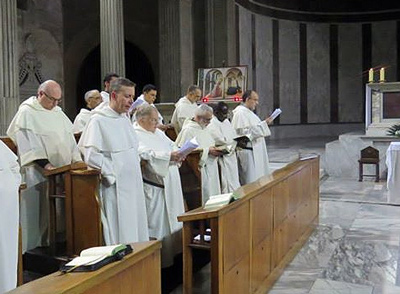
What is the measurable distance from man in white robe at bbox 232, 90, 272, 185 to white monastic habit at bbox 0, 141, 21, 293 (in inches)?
171

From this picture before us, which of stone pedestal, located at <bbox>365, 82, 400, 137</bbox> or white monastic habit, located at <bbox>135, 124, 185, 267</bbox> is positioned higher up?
stone pedestal, located at <bbox>365, 82, 400, 137</bbox>

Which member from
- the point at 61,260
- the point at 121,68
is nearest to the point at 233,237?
the point at 61,260

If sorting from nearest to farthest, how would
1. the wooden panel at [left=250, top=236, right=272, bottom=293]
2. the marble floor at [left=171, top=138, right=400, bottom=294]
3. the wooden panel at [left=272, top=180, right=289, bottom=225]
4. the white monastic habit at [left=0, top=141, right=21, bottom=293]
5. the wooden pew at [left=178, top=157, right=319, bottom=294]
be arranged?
the white monastic habit at [left=0, top=141, right=21, bottom=293], the wooden pew at [left=178, top=157, right=319, bottom=294], the wooden panel at [left=250, top=236, right=272, bottom=293], the marble floor at [left=171, top=138, right=400, bottom=294], the wooden panel at [left=272, top=180, right=289, bottom=225]

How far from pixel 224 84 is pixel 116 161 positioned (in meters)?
6.37

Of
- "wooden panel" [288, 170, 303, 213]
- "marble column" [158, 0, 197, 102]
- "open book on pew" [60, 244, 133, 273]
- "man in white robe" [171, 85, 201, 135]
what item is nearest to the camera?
"open book on pew" [60, 244, 133, 273]

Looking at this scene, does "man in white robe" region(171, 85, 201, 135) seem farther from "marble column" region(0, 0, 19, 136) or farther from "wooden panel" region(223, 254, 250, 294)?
"wooden panel" region(223, 254, 250, 294)

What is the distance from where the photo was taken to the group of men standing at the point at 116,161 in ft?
12.7

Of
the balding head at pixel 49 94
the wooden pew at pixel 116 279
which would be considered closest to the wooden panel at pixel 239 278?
the wooden pew at pixel 116 279

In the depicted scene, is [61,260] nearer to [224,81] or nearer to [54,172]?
[54,172]

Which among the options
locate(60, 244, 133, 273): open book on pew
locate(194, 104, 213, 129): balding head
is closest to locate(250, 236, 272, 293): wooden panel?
locate(194, 104, 213, 129): balding head

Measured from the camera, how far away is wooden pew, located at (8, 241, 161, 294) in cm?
179

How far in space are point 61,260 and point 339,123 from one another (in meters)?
17.0

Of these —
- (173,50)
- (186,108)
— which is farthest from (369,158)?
(173,50)

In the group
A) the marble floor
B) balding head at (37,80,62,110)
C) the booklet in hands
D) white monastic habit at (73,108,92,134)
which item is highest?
balding head at (37,80,62,110)
